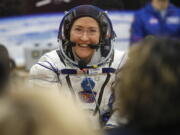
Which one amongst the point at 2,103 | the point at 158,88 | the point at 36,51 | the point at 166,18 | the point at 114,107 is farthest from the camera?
the point at 36,51

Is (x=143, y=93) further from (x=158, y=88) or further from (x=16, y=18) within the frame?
(x=16, y=18)

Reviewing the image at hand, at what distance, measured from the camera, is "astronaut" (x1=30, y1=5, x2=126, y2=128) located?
2594mm

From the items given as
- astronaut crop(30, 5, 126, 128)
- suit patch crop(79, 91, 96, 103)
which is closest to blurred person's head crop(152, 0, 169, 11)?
astronaut crop(30, 5, 126, 128)

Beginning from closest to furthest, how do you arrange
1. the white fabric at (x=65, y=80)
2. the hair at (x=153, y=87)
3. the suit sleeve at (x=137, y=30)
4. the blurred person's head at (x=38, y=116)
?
the blurred person's head at (x=38, y=116)
the hair at (x=153, y=87)
the white fabric at (x=65, y=80)
the suit sleeve at (x=137, y=30)

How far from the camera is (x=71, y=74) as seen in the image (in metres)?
2.61

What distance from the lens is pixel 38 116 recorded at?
1.16 meters

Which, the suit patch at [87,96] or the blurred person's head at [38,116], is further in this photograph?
the suit patch at [87,96]

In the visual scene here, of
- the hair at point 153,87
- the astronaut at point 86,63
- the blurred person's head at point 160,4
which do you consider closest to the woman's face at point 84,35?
the astronaut at point 86,63

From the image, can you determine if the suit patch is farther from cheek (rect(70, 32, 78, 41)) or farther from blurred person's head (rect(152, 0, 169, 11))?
blurred person's head (rect(152, 0, 169, 11))

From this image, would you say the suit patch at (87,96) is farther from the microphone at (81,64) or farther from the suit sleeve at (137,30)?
the suit sleeve at (137,30)

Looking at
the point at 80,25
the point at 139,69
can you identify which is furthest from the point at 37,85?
the point at 139,69

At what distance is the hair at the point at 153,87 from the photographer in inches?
61.9

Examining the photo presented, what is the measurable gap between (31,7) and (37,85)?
2.75 m

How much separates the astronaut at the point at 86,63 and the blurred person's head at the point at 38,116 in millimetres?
1374
